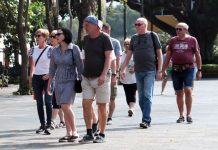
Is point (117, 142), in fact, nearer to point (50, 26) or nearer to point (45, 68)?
point (45, 68)

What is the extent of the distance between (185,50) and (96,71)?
10.6 ft

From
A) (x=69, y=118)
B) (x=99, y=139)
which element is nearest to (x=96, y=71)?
(x=69, y=118)

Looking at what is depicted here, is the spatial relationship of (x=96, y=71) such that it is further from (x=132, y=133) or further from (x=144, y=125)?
(x=144, y=125)

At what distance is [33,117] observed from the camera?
15094 mm

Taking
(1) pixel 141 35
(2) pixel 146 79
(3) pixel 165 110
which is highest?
(1) pixel 141 35

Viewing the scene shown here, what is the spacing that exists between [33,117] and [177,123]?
3.53m

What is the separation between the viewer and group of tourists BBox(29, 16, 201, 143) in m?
10.4

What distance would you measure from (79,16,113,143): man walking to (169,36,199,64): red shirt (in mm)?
3030

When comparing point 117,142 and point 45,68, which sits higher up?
point 45,68

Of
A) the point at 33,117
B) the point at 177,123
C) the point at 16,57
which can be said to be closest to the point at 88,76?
the point at 177,123

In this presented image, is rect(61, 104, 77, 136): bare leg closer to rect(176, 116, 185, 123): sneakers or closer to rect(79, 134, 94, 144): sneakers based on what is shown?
rect(79, 134, 94, 144): sneakers

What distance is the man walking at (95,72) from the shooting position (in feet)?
33.8

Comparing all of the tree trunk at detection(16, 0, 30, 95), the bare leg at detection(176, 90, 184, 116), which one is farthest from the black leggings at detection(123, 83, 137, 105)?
the tree trunk at detection(16, 0, 30, 95)

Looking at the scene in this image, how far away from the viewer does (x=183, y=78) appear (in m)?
13.2
